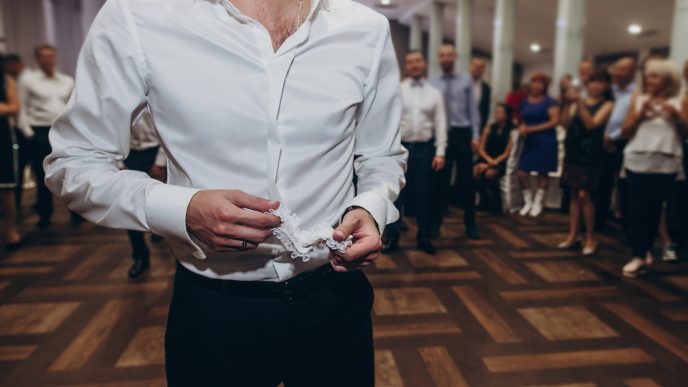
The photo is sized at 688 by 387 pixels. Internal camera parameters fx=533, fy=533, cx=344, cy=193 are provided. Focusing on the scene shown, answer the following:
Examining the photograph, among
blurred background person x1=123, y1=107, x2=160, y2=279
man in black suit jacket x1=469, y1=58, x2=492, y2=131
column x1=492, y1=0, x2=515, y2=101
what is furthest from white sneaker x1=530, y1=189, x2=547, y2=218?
blurred background person x1=123, y1=107, x2=160, y2=279

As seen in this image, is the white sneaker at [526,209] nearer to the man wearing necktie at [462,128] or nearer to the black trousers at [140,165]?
the man wearing necktie at [462,128]

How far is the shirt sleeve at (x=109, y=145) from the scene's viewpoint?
70 centimetres

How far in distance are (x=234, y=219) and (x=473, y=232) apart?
391 cm

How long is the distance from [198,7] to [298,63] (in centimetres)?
16

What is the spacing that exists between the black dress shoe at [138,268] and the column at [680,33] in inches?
183

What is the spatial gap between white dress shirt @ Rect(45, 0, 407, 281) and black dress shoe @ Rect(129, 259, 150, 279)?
8.89ft

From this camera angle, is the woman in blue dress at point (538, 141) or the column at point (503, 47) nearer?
the woman in blue dress at point (538, 141)

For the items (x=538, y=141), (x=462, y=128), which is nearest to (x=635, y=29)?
(x=538, y=141)

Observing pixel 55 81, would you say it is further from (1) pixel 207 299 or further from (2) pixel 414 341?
(1) pixel 207 299

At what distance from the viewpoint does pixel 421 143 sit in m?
3.94

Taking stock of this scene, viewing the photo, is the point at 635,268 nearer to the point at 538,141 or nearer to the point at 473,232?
the point at 473,232

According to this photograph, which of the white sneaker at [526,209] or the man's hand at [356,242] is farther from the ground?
the man's hand at [356,242]

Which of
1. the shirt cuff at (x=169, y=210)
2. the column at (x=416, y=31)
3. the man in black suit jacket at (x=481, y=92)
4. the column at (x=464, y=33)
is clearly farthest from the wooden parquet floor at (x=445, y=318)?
the column at (x=464, y=33)

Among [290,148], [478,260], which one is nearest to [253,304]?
[290,148]
